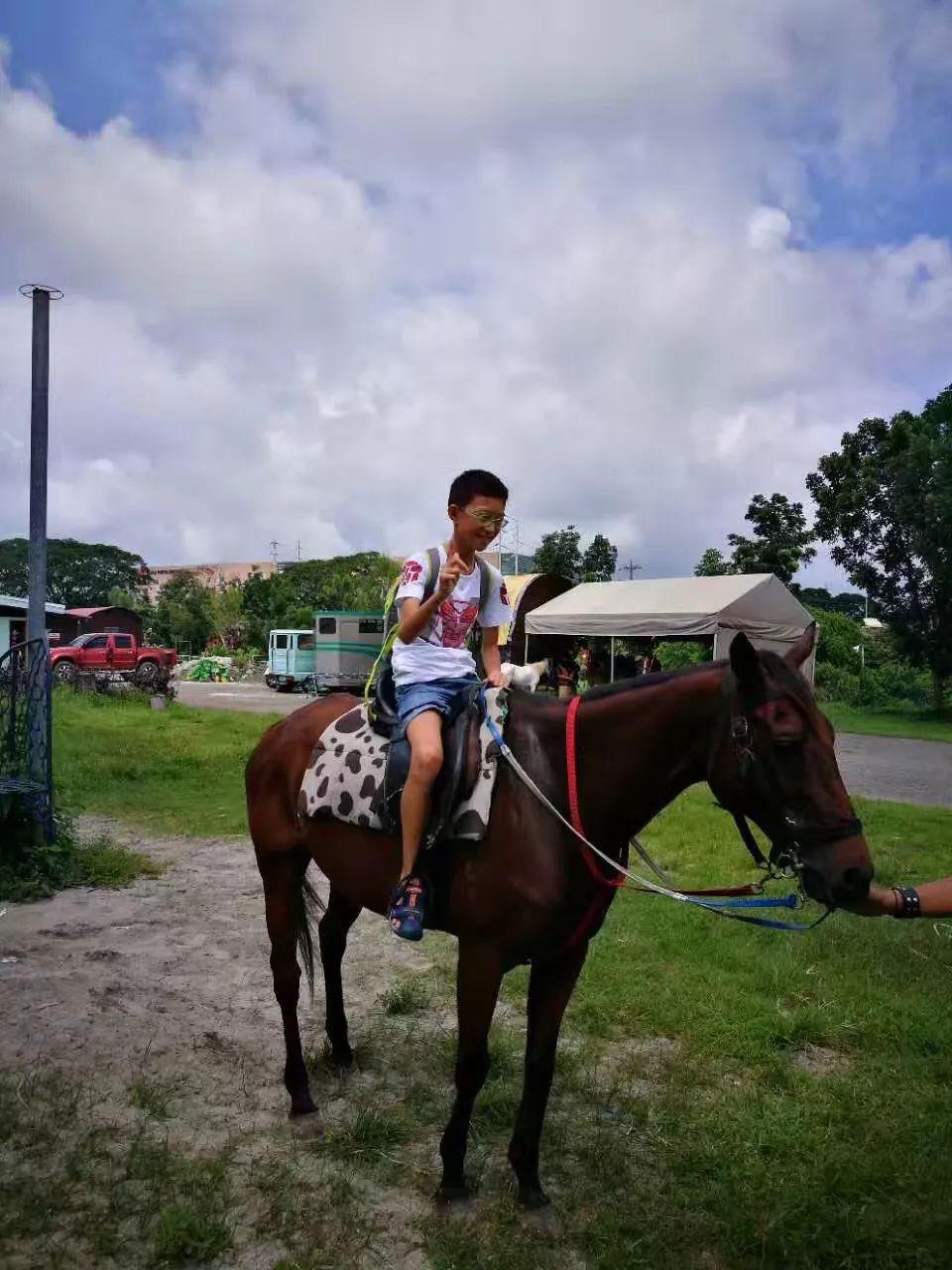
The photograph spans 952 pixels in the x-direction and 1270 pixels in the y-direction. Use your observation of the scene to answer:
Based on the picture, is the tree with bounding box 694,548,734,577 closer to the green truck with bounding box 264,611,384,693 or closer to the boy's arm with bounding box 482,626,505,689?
the green truck with bounding box 264,611,384,693

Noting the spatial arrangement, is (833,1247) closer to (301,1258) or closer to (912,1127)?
(912,1127)

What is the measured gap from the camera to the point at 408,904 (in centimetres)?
288

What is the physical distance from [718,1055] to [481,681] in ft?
7.53

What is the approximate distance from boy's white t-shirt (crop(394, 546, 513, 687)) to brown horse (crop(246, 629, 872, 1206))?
31 cm

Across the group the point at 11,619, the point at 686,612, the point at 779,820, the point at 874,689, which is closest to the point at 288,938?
the point at 779,820

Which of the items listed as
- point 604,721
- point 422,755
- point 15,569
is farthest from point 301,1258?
point 15,569

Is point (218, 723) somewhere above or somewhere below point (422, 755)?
below

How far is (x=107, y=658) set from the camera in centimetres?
2738

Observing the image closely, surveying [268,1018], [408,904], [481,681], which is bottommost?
[268,1018]

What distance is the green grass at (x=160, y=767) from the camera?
9414 mm

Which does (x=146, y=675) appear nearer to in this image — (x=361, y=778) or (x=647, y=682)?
(x=361, y=778)

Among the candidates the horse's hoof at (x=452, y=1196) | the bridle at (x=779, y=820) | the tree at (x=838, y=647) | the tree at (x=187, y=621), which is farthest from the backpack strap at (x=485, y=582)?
the tree at (x=187, y=621)

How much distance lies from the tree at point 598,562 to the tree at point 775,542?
7486 millimetres

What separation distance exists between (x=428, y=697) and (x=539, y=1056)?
1.35 metres
